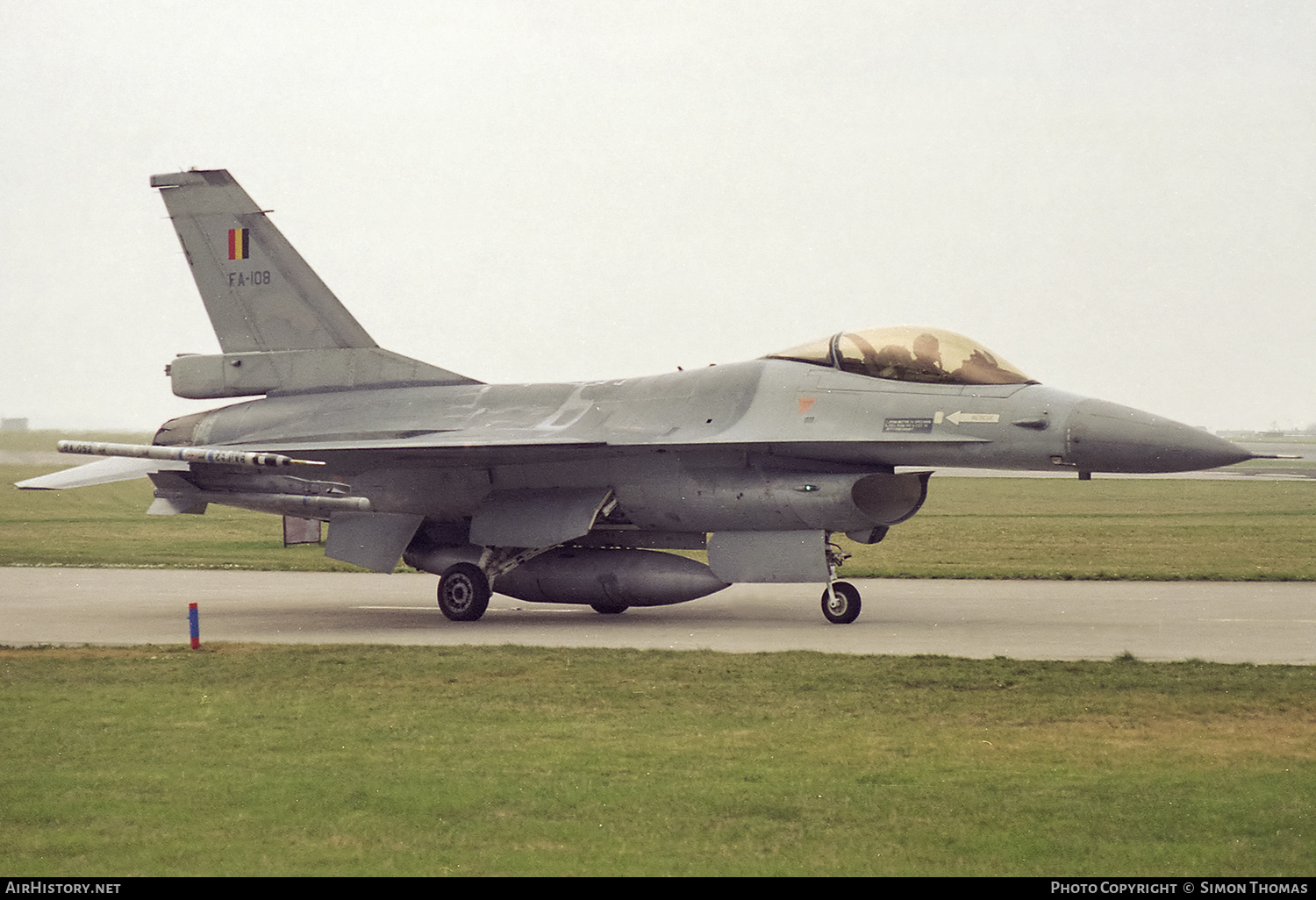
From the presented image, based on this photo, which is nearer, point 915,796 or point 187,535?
point 915,796

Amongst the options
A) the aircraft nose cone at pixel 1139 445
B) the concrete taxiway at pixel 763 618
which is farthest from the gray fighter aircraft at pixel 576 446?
the concrete taxiway at pixel 763 618

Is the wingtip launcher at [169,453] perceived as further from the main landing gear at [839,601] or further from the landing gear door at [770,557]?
the main landing gear at [839,601]

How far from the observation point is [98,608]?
16141mm

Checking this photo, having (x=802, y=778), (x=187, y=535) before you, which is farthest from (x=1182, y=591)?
(x=187, y=535)

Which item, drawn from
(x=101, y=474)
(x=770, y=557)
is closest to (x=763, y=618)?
(x=770, y=557)

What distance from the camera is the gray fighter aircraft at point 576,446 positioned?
12969 millimetres

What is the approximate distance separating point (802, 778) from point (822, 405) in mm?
7316

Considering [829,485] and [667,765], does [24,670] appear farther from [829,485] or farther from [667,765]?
[829,485]

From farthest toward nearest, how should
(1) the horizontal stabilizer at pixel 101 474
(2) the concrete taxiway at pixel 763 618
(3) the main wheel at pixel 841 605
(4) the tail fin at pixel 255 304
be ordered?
(4) the tail fin at pixel 255 304 → (1) the horizontal stabilizer at pixel 101 474 → (3) the main wheel at pixel 841 605 → (2) the concrete taxiway at pixel 763 618

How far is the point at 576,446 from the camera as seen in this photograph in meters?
14.2

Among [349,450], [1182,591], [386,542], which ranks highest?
[349,450]

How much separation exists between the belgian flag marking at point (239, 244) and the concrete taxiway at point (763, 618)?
4.51 m

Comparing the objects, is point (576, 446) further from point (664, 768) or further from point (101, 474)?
point (664, 768)
